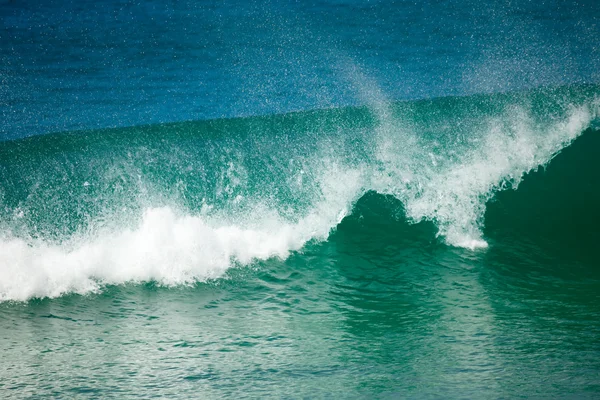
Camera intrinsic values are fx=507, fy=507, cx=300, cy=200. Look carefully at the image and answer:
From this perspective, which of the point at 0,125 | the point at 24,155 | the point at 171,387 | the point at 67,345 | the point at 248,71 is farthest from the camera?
the point at 248,71

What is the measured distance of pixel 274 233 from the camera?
18.7 feet

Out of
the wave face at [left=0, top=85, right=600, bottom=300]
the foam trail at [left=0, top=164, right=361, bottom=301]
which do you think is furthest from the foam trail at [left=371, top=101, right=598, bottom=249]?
the foam trail at [left=0, top=164, right=361, bottom=301]

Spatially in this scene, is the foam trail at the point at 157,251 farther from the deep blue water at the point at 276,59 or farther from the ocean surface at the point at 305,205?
the deep blue water at the point at 276,59

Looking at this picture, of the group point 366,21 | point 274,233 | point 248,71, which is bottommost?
point 274,233

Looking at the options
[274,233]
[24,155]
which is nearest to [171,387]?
[274,233]

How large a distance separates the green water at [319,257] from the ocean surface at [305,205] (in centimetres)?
3

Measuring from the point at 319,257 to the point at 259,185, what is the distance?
1721 mm

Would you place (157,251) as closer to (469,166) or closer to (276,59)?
(469,166)

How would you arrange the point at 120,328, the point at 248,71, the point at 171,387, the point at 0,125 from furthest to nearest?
the point at 248,71
the point at 0,125
the point at 120,328
the point at 171,387

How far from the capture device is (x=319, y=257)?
17.8 ft

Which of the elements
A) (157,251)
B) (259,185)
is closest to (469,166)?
(259,185)

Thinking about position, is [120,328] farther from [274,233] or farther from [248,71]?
[248,71]

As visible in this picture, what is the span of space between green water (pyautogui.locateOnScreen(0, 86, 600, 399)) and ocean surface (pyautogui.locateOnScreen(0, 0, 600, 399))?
3cm

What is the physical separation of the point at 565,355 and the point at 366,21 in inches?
359
